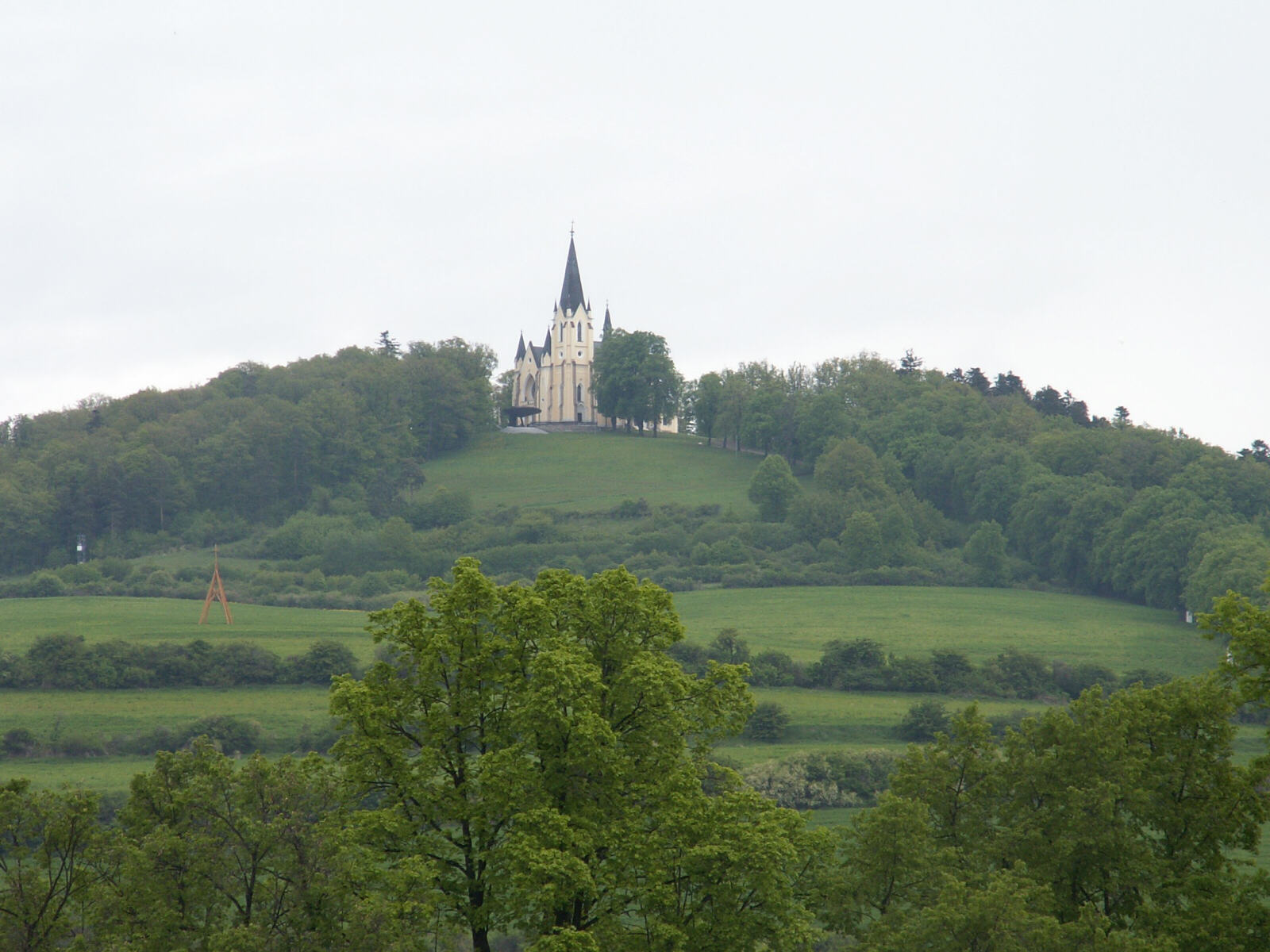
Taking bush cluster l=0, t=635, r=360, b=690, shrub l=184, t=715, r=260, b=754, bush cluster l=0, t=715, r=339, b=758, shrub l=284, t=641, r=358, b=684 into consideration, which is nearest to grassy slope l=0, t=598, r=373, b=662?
shrub l=284, t=641, r=358, b=684

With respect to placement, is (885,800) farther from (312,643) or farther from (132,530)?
(132,530)

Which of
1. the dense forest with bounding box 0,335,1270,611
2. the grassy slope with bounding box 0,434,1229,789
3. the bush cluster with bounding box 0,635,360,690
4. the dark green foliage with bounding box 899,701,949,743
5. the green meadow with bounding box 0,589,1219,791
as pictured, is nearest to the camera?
the green meadow with bounding box 0,589,1219,791

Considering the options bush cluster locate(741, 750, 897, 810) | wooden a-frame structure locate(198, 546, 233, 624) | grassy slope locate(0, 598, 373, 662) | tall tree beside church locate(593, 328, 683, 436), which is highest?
tall tree beside church locate(593, 328, 683, 436)

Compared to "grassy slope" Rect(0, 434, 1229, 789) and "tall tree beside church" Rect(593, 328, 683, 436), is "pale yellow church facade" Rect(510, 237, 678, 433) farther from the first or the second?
"grassy slope" Rect(0, 434, 1229, 789)

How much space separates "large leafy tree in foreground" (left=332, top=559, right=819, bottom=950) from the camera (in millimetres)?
22484

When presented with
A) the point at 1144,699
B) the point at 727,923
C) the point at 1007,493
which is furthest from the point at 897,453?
the point at 727,923

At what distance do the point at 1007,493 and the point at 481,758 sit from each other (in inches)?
3893

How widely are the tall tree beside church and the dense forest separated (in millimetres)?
4180

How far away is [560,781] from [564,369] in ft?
511

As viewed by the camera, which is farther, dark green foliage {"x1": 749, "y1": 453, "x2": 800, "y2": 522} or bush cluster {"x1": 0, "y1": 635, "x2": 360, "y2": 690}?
dark green foliage {"x1": 749, "y1": 453, "x2": 800, "y2": 522}

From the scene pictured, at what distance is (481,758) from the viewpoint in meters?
23.0

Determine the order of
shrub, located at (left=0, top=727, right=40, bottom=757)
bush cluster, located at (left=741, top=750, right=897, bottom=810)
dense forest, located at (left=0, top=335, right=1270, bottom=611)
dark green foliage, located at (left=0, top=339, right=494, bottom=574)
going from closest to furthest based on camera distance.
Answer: bush cluster, located at (left=741, top=750, right=897, bottom=810), shrub, located at (left=0, top=727, right=40, bottom=757), dense forest, located at (left=0, top=335, right=1270, bottom=611), dark green foliage, located at (left=0, top=339, right=494, bottom=574)

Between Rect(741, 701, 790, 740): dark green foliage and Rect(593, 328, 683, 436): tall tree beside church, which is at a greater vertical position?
Rect(593, 328, 683, 436): tall tree beside church

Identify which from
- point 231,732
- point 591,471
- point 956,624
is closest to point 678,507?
point 591,471
